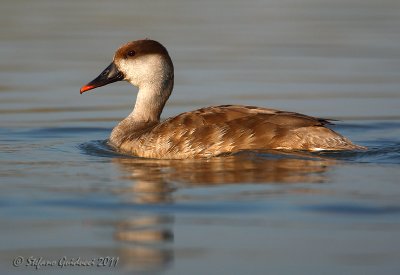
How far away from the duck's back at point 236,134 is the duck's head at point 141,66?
36.8 inches

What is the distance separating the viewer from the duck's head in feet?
32.4

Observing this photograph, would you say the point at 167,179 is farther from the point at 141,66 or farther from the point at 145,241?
the point at 141,66

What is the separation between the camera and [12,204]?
22.7 ft

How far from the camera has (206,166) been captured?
8305 mm

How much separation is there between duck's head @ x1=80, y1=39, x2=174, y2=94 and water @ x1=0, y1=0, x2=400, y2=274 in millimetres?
676

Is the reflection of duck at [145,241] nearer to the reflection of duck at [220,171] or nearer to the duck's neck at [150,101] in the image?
the reflection of duck at [220,171]

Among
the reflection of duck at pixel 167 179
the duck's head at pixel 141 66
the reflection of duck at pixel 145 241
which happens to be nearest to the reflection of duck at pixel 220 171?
the reflection of duck at pixel 167 179

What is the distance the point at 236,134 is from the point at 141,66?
1.67m

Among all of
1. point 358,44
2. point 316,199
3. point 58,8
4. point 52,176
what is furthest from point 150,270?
point 58,8

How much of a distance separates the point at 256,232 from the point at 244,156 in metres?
2.44

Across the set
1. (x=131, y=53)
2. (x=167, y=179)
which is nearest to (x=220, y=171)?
(x=167, y=179)

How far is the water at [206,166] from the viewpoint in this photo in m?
5.88

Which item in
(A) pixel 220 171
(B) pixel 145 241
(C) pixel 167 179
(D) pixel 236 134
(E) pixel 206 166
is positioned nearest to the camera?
(B) pixel 145 241

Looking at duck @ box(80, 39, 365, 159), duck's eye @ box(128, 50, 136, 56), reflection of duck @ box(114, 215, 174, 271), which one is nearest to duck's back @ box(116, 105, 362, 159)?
→ duck @ box(80, 39, 365, 159)
